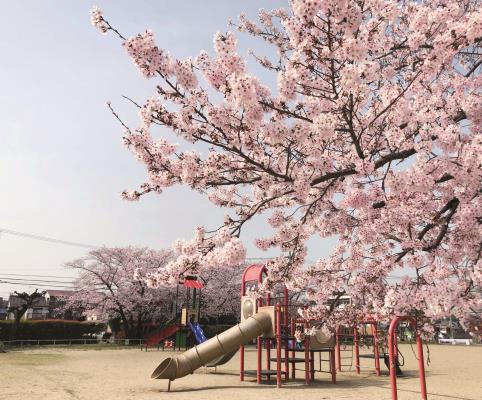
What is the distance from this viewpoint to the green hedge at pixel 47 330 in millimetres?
31172

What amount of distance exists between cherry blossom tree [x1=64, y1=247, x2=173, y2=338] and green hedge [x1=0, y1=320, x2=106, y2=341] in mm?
Answer: 1796

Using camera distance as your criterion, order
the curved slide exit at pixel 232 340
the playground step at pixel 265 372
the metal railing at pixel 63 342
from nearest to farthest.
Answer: the curved slide exit at pixel 232 340 → the playground step at pixel 265 372 → the metal railing at pixel 63 342

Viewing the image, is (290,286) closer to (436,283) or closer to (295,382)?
(436,283)

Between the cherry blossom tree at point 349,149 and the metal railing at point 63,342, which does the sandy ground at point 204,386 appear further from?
the metal railing at point 63,342

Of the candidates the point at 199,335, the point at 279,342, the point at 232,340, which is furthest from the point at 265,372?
the point at 199,335

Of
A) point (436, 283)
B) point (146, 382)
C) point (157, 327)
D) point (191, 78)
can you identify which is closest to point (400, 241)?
point (436, 283)

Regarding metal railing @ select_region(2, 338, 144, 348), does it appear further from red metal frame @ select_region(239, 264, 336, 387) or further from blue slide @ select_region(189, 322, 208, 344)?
red metal frame @ select_region(239, 264, 336, 387)

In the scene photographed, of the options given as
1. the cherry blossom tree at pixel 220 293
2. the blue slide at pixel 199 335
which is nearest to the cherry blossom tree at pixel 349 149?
the blue slide at pixel 199 335

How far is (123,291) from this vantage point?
32.6m

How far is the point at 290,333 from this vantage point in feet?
40.1

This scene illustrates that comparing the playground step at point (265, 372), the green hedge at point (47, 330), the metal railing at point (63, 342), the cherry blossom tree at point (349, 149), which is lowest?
the metal railing at point (63, 342)

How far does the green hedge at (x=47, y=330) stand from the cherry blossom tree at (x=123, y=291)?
180 centimetres

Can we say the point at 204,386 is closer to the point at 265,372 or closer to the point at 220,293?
the point at 265,372

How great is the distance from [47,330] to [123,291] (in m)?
6.50
